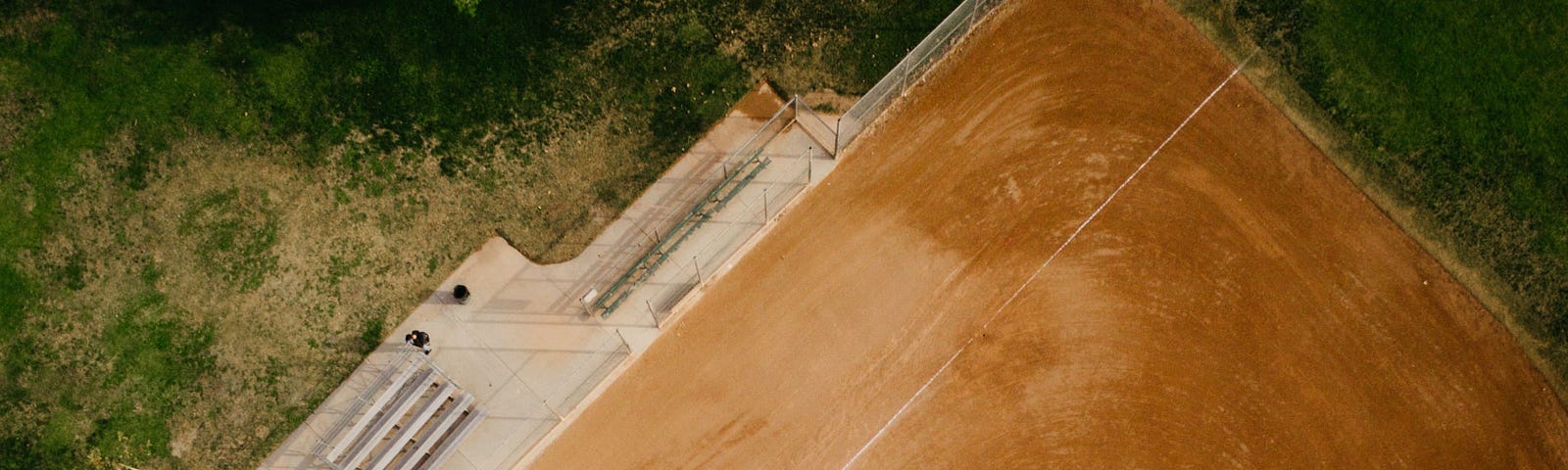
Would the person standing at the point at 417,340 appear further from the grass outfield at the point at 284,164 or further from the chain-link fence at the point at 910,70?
the chain-link fence at the point at 910,70

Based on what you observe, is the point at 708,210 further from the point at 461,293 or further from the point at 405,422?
the point at 405,422

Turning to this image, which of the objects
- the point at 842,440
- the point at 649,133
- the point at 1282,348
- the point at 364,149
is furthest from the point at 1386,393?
the point at 364,149

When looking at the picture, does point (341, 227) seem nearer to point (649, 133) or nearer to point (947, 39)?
point (649, 133)

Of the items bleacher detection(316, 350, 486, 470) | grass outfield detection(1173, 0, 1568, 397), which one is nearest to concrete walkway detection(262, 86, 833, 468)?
bleacher detection(316, 350, 486, 470)

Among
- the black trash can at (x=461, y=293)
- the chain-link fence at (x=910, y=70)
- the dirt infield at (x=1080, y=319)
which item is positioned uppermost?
the chain-link fence at (x=910, y=70)

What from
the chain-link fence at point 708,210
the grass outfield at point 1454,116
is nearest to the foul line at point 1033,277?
the grass outfield at point 1454,116

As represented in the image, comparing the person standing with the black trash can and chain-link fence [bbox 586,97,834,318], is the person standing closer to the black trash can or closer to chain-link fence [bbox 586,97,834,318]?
the black trash can
